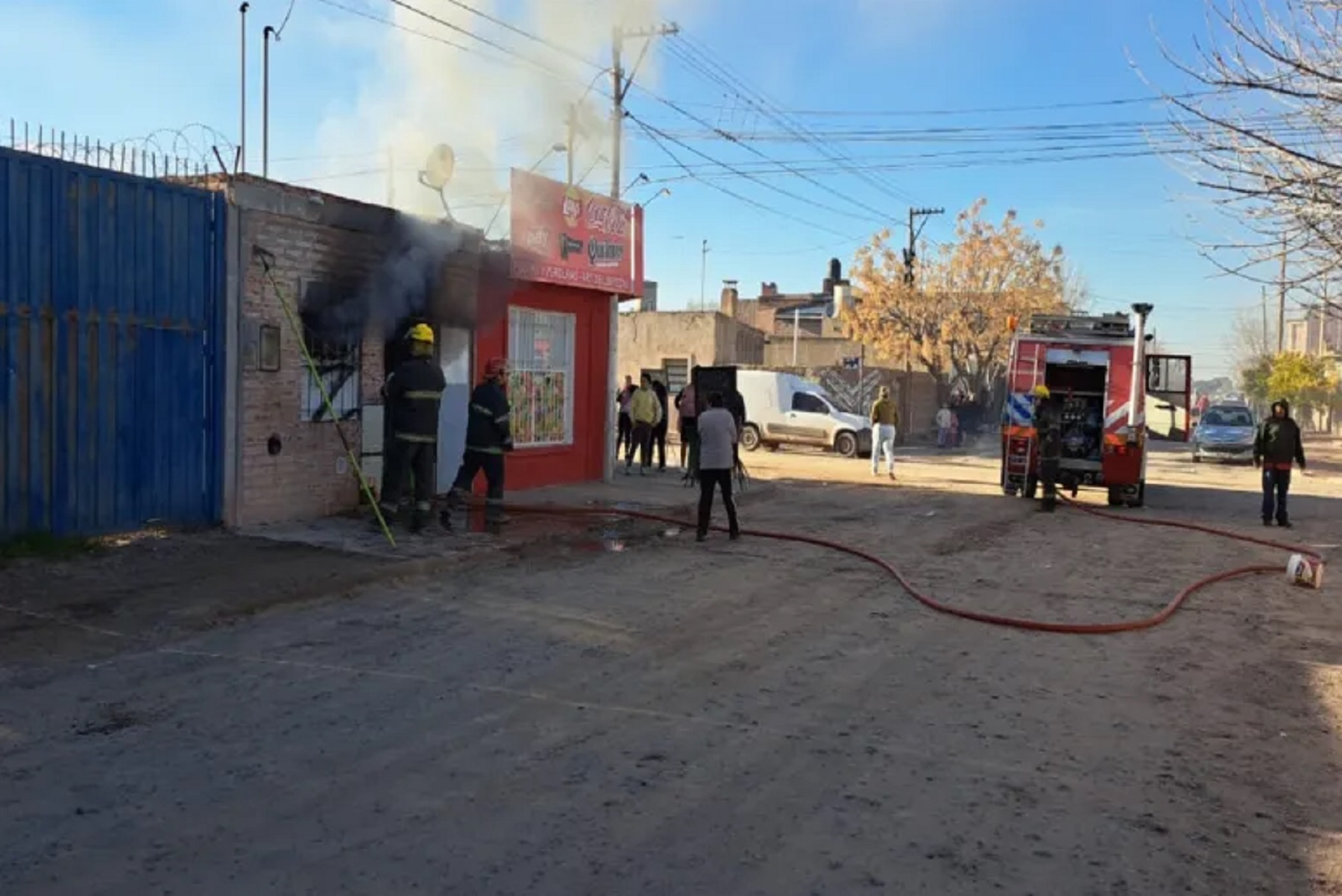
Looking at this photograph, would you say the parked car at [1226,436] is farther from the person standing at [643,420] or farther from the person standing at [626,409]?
the person standing at [643,420]

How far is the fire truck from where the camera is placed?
1652 cm

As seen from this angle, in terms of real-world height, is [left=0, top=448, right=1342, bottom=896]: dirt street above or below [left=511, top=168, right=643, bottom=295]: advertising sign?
below

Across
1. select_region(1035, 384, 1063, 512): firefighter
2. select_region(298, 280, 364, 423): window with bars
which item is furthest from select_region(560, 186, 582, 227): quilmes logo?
select_region(1035, 384, 1063, 512): firefighter

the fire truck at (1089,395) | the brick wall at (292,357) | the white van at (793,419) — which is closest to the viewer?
the brick wall at (292,357)

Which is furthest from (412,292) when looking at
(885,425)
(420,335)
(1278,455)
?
(1278,455)

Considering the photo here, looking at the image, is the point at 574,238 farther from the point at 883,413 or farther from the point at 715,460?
the point at 883,413

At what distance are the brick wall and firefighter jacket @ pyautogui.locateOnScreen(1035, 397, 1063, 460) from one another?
9.75 m

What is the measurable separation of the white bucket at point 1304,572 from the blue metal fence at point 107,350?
10242 mm

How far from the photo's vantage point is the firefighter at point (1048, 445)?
16.0m

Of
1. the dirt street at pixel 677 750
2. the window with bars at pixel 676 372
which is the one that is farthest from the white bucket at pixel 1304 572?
the window with bars at pixel 676 372

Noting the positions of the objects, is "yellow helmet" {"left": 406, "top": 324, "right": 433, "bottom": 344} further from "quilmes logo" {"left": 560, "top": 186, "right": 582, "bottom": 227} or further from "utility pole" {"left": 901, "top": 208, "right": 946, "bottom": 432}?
"utility pole" {"left": 901, "top": 208, "right": 946, "bottom": 432}

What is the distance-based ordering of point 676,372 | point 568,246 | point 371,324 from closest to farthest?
point 371,324, point 568,246, point 676,372

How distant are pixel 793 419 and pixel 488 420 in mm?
18163

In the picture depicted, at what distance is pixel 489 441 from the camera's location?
36.2ft
